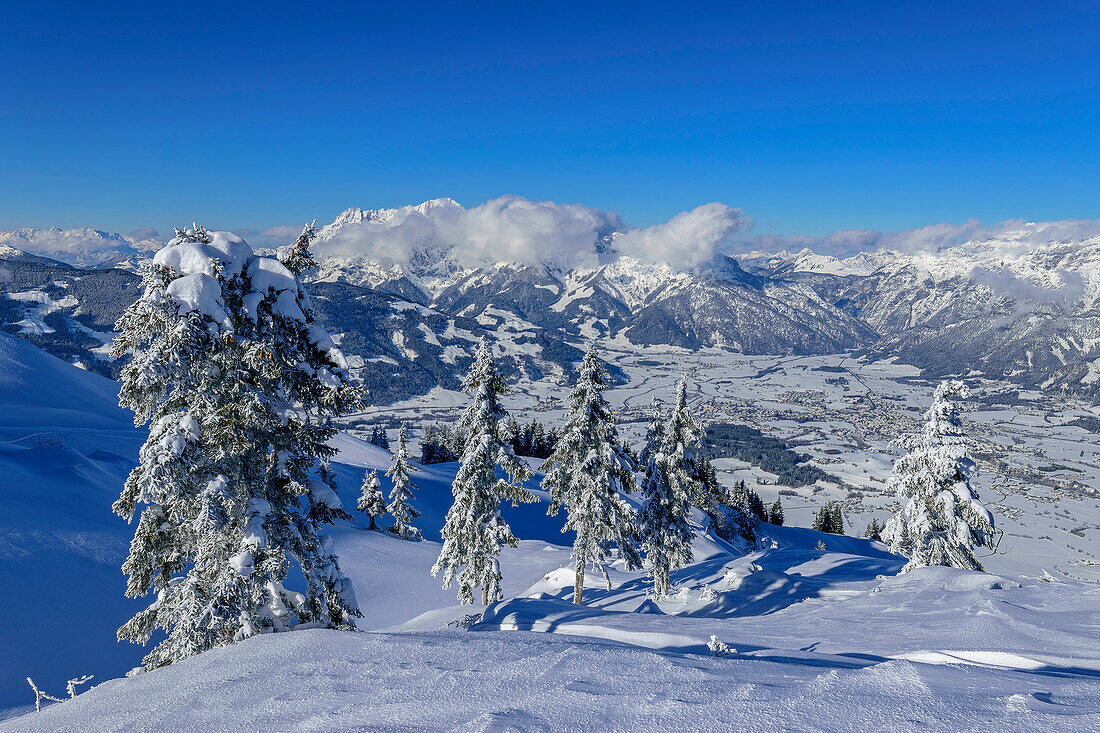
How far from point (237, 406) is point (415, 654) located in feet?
17.0

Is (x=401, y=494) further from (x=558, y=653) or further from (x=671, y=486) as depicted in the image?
(x=558, y=653)

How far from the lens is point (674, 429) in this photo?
32.3 meters

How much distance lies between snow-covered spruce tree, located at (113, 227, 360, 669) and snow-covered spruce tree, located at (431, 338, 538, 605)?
1299 centimetres

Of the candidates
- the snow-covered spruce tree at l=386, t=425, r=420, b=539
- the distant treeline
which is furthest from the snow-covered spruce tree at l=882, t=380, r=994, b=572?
the distant treeline

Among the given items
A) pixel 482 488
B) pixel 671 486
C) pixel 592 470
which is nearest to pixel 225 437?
pixel 482 488

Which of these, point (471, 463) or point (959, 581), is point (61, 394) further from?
point (959, 581)

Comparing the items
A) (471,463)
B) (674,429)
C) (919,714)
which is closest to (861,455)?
(674,429)

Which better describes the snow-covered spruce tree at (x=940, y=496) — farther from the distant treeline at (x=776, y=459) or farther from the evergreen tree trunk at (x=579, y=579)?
the distant treeline at (x=776, y=459)

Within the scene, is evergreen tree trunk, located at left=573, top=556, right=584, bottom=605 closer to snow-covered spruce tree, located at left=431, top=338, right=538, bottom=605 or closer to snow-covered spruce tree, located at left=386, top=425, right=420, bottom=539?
snow-covered spruce tree, located at left=431, top=338, right=538, bottom=605

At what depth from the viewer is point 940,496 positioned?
24.2 m

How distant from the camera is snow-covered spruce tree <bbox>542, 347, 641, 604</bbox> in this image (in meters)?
25.0

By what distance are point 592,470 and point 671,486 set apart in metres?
8.72

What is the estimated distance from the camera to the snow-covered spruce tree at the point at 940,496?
23844 mm

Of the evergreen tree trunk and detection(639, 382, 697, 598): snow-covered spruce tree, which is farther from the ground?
detection(639, 382, 697, 598): snow-covered spruce tree
